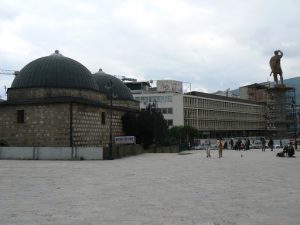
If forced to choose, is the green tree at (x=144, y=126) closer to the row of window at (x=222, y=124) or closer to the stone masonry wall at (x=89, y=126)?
the stone masonry wall at (x=89, y=126)

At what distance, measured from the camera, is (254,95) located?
405ft

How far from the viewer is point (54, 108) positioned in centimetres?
3303

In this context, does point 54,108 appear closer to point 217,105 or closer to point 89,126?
point 89,126

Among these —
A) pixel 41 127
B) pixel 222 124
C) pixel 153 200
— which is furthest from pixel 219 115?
pixel 153 200

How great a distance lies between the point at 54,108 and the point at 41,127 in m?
1.79

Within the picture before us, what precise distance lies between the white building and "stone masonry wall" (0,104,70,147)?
40.4 meters

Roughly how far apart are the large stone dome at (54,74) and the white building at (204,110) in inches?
1395

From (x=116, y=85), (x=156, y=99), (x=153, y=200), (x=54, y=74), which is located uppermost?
(x=156, y=99)

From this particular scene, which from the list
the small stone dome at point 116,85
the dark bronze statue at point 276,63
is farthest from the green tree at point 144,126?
the dark bronze statue at point 276,63

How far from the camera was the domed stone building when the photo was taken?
32.8 metres

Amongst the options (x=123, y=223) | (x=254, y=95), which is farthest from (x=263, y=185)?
(x=254, y=95)

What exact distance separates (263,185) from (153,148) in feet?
99.8

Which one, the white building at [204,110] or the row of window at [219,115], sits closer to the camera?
the white building at [204,110]

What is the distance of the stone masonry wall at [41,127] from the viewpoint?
1286 inches
